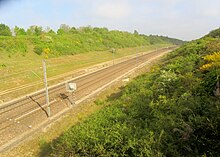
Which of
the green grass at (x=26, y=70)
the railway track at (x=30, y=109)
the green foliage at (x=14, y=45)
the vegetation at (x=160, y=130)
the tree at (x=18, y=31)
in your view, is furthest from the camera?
the tree at (x=18, y=31)

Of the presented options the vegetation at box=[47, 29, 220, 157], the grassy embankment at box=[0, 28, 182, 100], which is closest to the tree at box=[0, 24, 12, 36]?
the grassy embankment at box=[0, 28, 182, 100]

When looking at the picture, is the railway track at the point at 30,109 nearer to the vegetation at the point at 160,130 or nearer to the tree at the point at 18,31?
the vegetation at the point at 160,130

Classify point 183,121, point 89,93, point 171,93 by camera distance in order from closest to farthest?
1. point 183,121
2. point 171,93
3. point 89,93

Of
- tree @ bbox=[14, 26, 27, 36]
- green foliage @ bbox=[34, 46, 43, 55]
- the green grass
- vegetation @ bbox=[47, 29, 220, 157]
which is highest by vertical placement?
tree @ bbox=[14, 26, 27, 36]

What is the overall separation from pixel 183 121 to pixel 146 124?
1.82 m

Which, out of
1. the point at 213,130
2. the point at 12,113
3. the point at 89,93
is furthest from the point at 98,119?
the point at 89,93

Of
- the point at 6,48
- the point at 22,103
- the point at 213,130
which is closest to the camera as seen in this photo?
the point at 213,130

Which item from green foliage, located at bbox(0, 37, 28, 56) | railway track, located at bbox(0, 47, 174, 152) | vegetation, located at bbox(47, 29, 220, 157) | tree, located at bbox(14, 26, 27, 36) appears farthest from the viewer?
tree, located at bbox(14, 26, 27, 36)

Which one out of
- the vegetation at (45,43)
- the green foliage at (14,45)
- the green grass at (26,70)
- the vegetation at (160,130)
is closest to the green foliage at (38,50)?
the vegetation at (45,43)

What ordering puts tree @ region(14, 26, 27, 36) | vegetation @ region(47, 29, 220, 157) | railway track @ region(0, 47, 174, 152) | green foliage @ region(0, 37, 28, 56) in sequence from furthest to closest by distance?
1. tree @ region(14, 26, 27, 36)
2. green foliage @ region(0, 37, 28, 56)
3. railway track @ region(0, 47, 174, 152)
4. vegetation @ region(47, 29, 220, 157)

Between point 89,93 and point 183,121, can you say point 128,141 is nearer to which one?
point 183,121

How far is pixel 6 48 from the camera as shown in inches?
1879

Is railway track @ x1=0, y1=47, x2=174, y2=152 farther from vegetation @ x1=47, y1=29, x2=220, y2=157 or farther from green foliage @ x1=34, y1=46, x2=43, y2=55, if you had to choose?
green foliage @ x1=34, y1=46, x2=43, y2=55

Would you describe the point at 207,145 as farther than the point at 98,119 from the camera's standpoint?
No
